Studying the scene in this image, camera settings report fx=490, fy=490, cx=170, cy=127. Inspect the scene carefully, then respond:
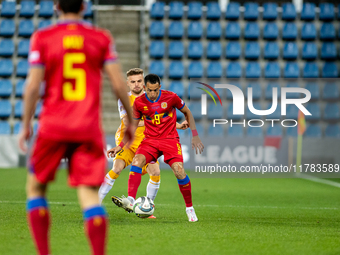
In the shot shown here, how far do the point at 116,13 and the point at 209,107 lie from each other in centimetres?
490

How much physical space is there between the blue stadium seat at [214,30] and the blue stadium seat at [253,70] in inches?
58.7

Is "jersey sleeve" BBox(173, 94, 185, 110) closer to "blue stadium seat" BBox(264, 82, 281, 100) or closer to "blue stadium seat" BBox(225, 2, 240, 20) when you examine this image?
"blue stadium seat" BBox(264, 82, 281, 100)

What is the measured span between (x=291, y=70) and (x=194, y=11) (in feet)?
12.9

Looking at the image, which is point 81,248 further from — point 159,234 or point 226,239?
point 226,239

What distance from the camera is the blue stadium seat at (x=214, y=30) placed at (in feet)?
55.3

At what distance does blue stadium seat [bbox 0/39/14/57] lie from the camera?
55.1 feet

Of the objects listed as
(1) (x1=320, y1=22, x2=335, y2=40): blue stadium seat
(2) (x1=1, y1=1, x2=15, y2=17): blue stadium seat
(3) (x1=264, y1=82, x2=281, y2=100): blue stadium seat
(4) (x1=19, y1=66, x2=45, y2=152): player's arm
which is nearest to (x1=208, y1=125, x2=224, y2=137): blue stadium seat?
(3) (x1=264, y1=82, x2=281, y2=100): blue stadium seat

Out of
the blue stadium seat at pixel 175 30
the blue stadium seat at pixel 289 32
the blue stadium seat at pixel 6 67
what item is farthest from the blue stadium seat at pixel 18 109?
→ the blue stadium seat at pixel 289 32

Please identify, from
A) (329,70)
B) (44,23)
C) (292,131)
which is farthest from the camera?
(44,23)

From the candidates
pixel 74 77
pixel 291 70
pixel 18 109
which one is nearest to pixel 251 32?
pixel 291 70

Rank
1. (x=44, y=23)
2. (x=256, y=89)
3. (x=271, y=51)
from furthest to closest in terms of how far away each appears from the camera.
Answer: (x=44, y=23) < (x=271, y=51) < (x=256, y=89)

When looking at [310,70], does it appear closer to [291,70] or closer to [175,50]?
[291,70]

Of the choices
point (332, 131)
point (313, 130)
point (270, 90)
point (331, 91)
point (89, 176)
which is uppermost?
point (89, 176)

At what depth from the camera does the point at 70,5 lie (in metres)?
2.72
